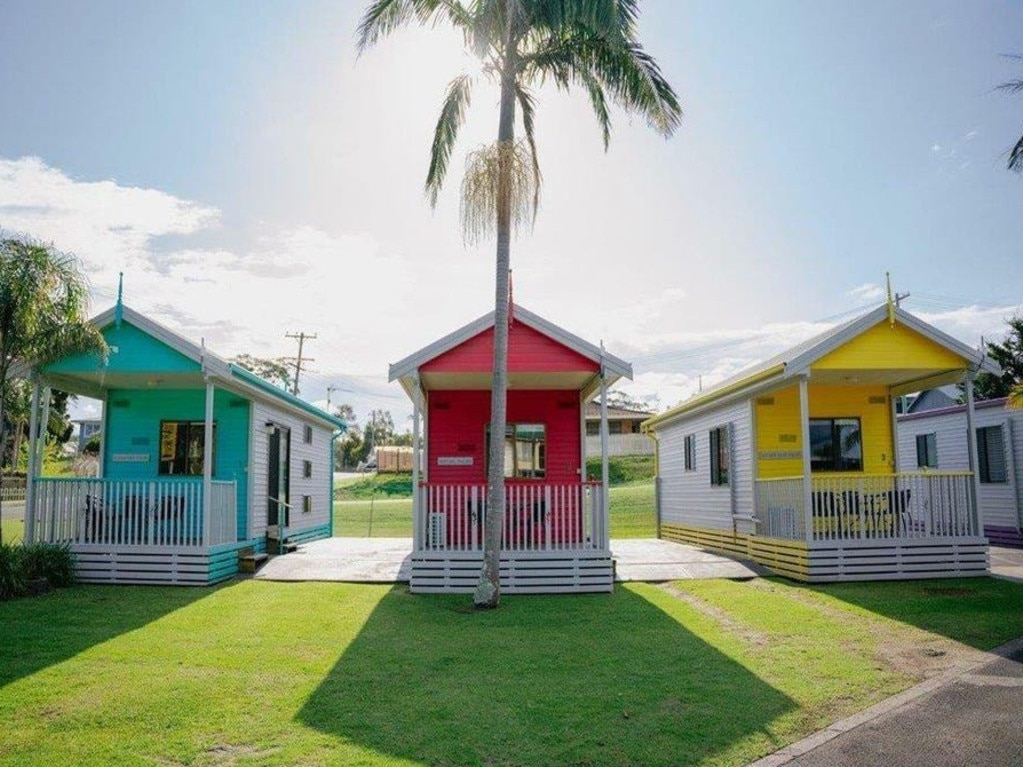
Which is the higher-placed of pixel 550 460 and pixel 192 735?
pixel 550 460

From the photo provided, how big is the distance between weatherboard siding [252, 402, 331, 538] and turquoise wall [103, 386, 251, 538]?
287 millimetres

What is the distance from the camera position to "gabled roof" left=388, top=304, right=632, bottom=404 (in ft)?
40.9

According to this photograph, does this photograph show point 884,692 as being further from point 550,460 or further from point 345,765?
point 550,460

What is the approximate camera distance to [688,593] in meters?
11.6

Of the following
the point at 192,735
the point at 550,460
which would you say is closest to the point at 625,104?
the point at 550,460

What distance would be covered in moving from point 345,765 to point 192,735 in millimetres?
1285

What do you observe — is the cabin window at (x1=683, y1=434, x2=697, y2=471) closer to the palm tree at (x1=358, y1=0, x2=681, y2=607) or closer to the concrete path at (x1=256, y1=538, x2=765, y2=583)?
the concrete path at (x1=256, y1=538, x2=765, y2=583)

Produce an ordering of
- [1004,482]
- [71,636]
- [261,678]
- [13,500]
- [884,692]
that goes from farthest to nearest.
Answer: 1. [13,500]
2. [1004,482]
3. [71,636]
4. [261,678]
5. [884,692]

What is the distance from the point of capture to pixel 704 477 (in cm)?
1844

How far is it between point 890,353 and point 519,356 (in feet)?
20.1

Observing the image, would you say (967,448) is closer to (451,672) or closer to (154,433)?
(451,672)

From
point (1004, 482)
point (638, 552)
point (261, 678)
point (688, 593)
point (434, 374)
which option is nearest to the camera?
point (261, 678)

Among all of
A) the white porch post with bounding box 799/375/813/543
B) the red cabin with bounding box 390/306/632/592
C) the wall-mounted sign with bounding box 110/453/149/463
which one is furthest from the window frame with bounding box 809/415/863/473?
the wall-mounted sign with bounding box 110/453/149/463

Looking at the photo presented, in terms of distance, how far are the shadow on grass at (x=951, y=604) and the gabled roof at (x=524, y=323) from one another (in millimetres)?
4547
